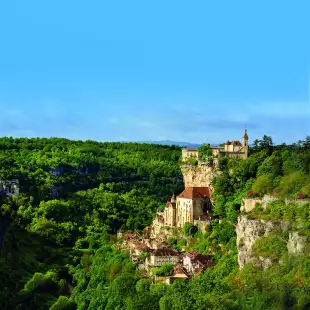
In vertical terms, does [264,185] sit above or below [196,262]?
above

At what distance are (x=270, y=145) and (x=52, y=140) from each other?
137 ft

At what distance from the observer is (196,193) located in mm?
55719

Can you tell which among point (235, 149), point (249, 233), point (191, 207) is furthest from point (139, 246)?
point (249, 233)

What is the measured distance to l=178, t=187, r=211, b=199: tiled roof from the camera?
182 feet

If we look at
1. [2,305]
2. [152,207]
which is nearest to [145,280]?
[2,305]

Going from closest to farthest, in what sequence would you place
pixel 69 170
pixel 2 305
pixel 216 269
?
pixel 216 269
pixel 2 305
pixel 69 170

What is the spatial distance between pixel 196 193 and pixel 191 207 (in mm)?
1132

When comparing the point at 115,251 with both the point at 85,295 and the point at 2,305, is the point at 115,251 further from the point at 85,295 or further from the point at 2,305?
the point at 2,305

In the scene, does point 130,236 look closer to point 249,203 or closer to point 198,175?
point 198,175

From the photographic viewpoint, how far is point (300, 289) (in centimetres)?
4125

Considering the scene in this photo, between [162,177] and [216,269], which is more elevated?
[162,177]

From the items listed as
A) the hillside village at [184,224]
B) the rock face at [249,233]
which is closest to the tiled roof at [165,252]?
the hillside village at [184,224]

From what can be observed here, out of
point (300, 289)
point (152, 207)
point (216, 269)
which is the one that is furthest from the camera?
point (152, 207)

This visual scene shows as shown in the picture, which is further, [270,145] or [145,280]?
[270,145]
